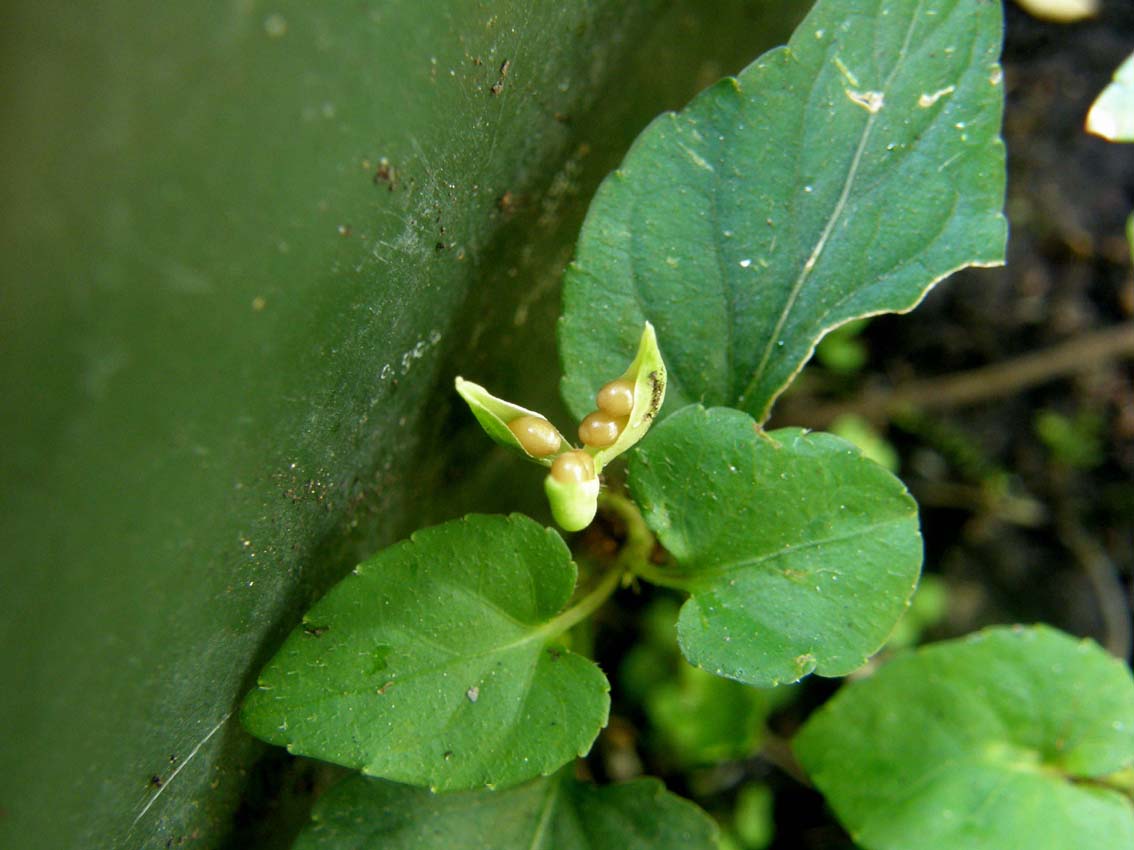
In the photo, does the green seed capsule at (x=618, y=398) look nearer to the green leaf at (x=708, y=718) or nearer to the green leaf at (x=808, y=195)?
the green leaf at (x=808, y=195)

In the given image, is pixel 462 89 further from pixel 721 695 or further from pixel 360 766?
pixel 721 695

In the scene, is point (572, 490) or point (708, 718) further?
point (708, 718)

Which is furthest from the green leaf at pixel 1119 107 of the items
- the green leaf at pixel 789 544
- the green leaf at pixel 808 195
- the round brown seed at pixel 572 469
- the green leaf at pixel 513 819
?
the green leaf at pixel 513 819

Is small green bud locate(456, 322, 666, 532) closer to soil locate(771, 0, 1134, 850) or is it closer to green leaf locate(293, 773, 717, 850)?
green leaf locate(293, 773, 717, 850)

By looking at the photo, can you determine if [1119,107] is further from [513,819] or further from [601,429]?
[513,819]

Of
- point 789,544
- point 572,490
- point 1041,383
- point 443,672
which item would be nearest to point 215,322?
point 572,490

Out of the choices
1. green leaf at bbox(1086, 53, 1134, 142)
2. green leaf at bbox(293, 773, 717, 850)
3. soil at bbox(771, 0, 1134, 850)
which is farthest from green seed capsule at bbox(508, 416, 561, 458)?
soil at bbox(771, 0, 1134, 850)
